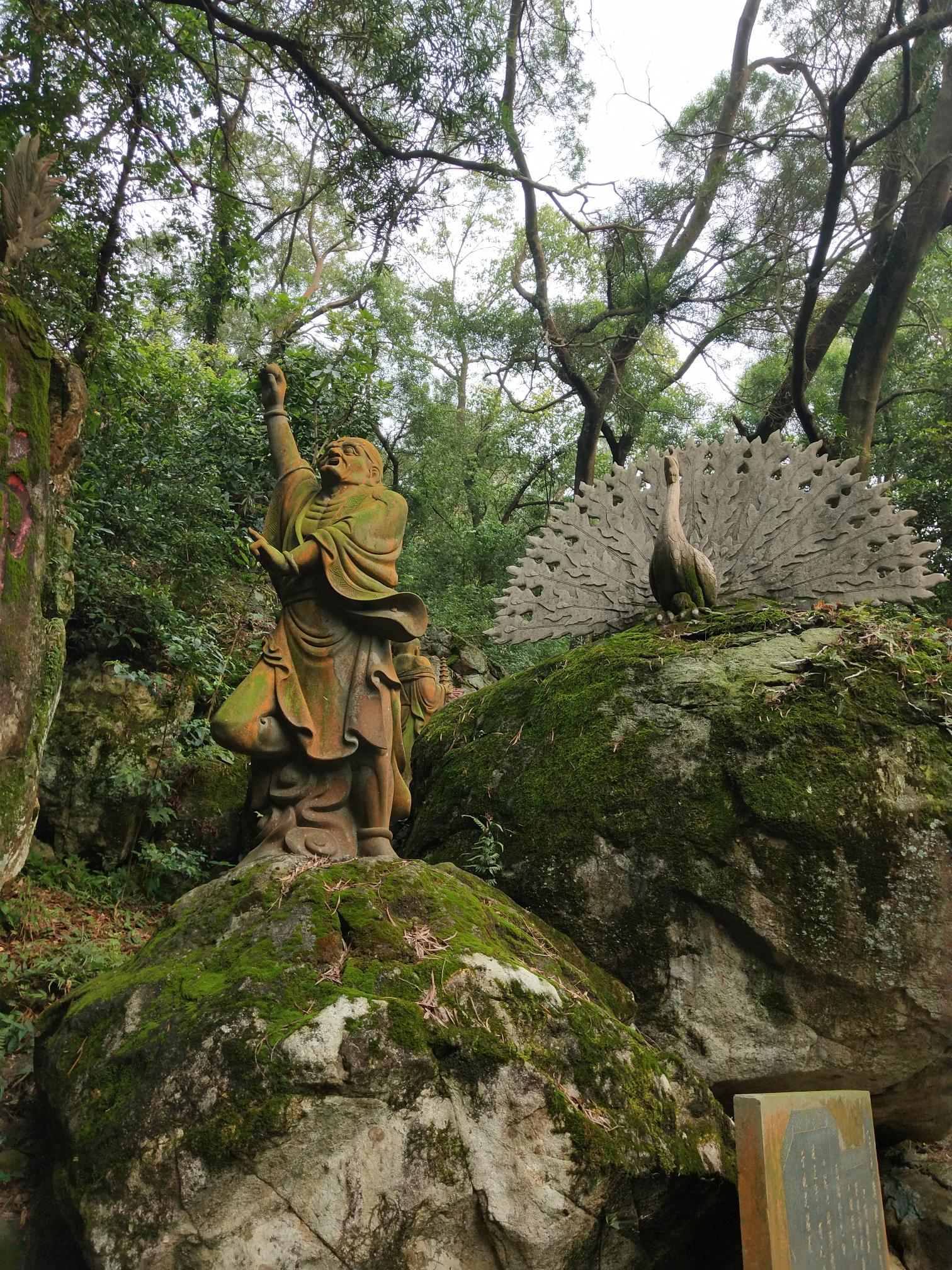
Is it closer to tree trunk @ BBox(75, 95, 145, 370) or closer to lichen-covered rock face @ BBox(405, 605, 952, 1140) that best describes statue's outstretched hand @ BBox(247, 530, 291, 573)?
lichen-covered rock face @ BBox(405, 605, 952, 1140)

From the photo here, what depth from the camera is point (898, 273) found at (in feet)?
37.8

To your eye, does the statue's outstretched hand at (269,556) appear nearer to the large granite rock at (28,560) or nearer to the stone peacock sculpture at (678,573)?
the large granite rock at (28,560)

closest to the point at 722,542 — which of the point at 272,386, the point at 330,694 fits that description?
the point at 272,386

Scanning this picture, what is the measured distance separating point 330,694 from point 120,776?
284cm

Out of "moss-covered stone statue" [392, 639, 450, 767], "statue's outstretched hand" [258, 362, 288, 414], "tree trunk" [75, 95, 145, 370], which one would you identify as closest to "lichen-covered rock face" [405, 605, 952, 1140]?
"moss-covered stone statue" [392, 639, 450, 767]

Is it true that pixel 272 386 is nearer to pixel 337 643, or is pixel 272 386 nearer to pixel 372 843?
pixel 337 643

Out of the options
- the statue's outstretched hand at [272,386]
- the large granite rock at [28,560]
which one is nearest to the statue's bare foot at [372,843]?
the large granite rock at [28,560]

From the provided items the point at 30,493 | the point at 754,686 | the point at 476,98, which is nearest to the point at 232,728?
the point at 30,493

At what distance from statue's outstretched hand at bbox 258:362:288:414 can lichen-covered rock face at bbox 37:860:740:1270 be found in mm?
2656

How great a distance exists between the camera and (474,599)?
13117mm

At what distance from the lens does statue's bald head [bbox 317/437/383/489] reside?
14.7 feet

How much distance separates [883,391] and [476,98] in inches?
395

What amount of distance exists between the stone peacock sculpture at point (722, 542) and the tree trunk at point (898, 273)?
4909 millimetres

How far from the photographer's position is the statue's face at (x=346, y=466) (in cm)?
447
